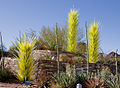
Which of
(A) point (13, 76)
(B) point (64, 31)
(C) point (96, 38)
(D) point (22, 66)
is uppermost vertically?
(B) point (64, 31)

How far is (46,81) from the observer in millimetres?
5211

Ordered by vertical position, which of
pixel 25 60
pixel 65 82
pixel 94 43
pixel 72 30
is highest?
pixel 72 30

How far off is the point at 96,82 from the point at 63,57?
451 centimetres

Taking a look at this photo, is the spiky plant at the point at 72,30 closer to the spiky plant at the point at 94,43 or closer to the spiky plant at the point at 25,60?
the spiky plant at the point at 94,43

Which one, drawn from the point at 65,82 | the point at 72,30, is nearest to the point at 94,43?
the point at 72,30

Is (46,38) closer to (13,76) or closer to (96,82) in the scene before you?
(13,76)

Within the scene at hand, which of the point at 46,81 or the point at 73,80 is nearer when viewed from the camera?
the point at 73,80

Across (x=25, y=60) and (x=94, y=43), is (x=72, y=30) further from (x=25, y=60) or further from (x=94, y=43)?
(x=25, y=60)

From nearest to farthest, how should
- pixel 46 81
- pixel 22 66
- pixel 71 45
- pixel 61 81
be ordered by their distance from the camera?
pixel 61 81 → pixel 46 81 → pixel 22 66 → pixel 71 45

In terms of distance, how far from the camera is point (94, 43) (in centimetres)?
957

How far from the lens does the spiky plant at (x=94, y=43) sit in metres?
9.53

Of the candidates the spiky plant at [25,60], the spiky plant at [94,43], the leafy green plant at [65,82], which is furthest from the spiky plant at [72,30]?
the leafy green plant at [65,82]

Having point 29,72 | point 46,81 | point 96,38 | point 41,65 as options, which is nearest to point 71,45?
point 96,38

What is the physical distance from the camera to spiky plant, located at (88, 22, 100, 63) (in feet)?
31.3
